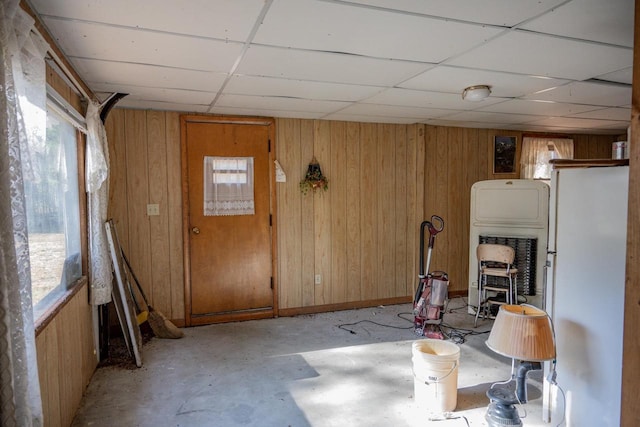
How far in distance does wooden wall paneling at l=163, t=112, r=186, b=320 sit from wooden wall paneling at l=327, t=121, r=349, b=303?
1670 mm

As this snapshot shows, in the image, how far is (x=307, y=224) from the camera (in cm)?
461

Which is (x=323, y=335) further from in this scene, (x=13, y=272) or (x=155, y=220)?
(x=13, y=272)

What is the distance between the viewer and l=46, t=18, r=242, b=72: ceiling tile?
6.63 feet

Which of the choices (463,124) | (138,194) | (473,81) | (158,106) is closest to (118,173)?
(138,194)

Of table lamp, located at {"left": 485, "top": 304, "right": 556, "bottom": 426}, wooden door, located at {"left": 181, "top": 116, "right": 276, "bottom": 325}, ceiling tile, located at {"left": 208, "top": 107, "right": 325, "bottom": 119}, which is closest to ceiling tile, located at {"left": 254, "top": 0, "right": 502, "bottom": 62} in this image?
table lamp, located at {"left": 485, "top": 304, "right": 556, "bottom": 426}

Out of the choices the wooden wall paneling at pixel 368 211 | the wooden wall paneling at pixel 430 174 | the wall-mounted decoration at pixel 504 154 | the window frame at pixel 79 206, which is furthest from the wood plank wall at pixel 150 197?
the wall-mounted decoration at pixel 504 154

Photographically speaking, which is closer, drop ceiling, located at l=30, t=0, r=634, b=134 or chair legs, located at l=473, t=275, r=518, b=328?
drop ceiling, located at l=30, t=0, r=634, b=134

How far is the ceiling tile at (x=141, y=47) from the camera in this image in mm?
2021

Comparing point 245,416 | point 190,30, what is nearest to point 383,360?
point 245,416

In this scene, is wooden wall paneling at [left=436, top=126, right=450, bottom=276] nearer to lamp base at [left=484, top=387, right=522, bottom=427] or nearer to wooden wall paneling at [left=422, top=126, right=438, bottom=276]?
wooden wall paneling at [left=422, top=126, right=438, bottom=276]

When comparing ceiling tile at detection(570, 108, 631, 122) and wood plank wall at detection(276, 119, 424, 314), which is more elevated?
ceiling tile at detection(570, 108, 631, 122)

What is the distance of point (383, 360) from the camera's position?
3359 millimetres

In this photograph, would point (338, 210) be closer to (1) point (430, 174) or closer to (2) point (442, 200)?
(1) point (430, 174)

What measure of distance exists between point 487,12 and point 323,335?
3.09m
